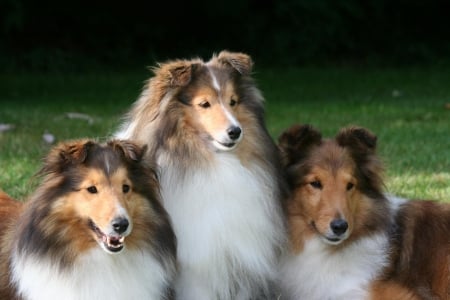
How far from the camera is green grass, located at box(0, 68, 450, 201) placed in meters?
7.70

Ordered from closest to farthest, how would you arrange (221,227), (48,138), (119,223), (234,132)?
(119,223) → (234,132) → (221,227) → (48,138)

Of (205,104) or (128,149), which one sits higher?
(205,104)

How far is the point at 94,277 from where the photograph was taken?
4.28 metres

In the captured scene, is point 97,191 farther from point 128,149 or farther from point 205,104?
point 205,104

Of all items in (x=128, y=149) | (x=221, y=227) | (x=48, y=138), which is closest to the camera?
(x=128, y=149)

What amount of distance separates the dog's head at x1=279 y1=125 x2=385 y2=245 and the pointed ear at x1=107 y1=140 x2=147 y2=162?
1029mm

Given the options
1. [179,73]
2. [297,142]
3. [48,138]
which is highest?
[179,73]

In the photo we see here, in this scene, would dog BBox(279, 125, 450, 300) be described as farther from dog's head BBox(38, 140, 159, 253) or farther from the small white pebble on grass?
the small white pebble on grass

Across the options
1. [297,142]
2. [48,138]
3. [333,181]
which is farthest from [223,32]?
[333,181]

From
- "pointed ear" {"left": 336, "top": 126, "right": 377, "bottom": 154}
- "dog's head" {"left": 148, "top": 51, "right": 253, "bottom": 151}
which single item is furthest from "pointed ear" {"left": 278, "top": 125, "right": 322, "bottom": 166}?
"dog's head" {"left": 148, "top": 51, "right": 253, "bottom": 151}

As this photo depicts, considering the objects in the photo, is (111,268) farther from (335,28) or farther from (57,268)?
(335,28)

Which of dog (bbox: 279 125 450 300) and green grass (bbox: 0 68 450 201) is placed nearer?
dog (bbox: 279 125 450 300)

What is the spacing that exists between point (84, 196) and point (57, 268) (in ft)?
1.22

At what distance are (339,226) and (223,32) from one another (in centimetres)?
1399
